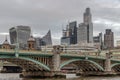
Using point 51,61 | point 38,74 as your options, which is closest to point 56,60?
point 51,61

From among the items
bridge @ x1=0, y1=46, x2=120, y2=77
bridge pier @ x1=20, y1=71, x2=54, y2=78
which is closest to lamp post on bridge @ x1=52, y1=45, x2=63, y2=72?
bridge @ x1=0, y1=46, x2=120, y2=77

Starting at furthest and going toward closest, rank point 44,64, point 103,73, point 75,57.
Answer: point 103,73, point 75,57, point 44,64

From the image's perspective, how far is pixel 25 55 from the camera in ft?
363

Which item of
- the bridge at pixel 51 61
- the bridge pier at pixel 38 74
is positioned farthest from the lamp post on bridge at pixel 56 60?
the bridge pier at pixel 38 74

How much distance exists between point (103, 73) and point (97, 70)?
9.60ft

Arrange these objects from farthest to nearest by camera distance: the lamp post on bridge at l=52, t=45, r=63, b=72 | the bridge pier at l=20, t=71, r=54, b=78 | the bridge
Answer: the lamp post on bridge at l=52, t=45, r=63, b=72
the bridge pier at l=20, t=71, r=54, b=78
the bridge

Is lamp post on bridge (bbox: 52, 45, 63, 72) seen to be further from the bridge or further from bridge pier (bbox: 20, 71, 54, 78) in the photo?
bridge pier (bbox: 20, 71, 54, 78)

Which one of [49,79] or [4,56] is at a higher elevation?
[4,56]

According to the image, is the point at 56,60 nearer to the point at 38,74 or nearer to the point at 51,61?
the point at 51,61

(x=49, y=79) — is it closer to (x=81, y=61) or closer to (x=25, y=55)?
(x=25, y=55)

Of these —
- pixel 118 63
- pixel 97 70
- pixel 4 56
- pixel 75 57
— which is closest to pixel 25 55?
pixel 4 56

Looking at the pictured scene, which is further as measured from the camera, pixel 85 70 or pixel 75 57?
pixel 85 70

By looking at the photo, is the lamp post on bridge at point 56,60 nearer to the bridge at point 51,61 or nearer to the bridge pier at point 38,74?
the bridge at point 51,61

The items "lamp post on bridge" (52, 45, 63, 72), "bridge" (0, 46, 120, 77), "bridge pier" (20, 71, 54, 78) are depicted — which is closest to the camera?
"bridge" (0, 46, 120, 77)
